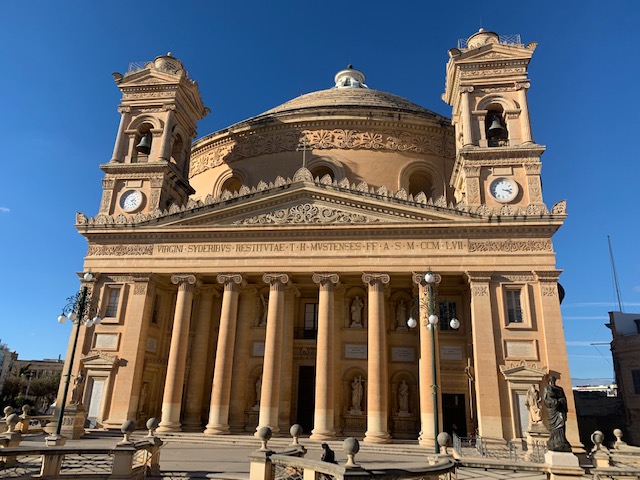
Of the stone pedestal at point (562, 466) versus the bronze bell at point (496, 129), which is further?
the bronze bell at point (496, 129)

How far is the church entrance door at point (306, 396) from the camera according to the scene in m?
26.2

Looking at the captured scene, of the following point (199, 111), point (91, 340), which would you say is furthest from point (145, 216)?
point (199, 111)

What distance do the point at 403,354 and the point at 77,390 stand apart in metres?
16.4

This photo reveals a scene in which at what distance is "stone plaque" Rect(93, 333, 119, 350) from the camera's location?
25.2 m

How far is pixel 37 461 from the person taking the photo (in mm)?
14742

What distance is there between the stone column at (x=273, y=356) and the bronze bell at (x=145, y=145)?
12176mm

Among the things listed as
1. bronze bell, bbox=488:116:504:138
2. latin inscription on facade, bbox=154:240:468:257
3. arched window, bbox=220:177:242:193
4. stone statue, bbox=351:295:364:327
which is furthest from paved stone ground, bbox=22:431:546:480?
bronze bell, bbox=488:116:504:138

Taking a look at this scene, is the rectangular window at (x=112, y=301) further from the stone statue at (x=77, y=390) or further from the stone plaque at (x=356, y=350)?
the stone plaque at (x=356, y=350)

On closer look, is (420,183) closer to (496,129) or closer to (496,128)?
(496,129)

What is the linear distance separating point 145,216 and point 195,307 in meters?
5.83

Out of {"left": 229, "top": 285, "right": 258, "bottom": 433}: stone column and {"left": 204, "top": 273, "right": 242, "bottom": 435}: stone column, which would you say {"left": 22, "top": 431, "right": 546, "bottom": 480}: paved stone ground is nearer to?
{"left": 204, "top": 273, "right": 242, "bottom": 435}: stone column

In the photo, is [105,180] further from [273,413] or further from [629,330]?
[629,330]

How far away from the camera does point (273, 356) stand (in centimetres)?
2345

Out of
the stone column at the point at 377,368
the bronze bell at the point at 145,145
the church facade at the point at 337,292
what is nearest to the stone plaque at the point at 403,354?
the church facade at the point at 337,292
